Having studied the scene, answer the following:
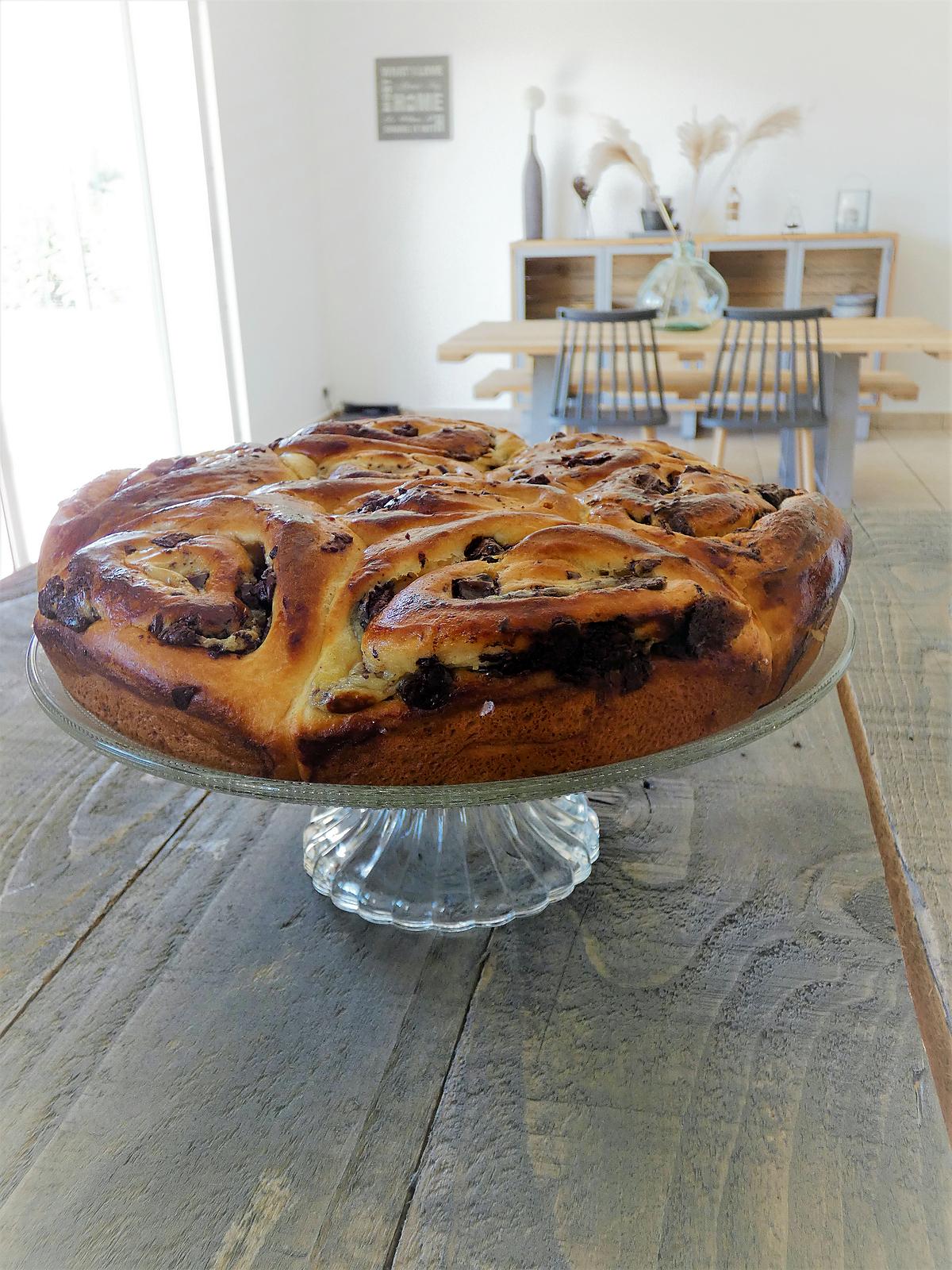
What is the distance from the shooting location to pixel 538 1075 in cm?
51

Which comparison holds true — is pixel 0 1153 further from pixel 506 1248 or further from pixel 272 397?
pixel 272 397

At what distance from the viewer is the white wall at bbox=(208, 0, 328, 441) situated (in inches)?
170

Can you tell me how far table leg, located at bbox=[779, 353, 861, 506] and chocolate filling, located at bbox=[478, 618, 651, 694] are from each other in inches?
123

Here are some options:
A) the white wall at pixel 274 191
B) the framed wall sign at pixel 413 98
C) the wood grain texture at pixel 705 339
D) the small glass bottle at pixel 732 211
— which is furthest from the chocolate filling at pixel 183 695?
the framed wall sign at pixel 413 98

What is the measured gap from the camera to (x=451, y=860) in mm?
725

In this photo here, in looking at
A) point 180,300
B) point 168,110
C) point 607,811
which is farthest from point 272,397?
point 607,811

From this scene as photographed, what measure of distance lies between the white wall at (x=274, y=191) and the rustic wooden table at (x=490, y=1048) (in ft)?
13.6

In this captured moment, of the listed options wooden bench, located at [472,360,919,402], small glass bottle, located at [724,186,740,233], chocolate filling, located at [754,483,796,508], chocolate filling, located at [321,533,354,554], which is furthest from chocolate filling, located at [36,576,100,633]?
small glass bottle, located at [724,186,740,233]

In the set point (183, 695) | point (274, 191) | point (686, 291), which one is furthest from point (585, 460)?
point (274, 191)

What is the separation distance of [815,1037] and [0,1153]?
0.40 m

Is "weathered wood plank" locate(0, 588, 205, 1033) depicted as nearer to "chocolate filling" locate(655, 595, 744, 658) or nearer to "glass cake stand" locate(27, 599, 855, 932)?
"glass cake stand" locate(27, 599, 855, 932)

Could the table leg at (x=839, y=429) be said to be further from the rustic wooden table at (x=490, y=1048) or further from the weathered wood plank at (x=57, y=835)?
the weathered wood plank at (x=57, y=835)

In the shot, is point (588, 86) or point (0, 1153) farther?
point (588, 86)

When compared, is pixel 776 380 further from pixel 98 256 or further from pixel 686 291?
pixel 98 256
